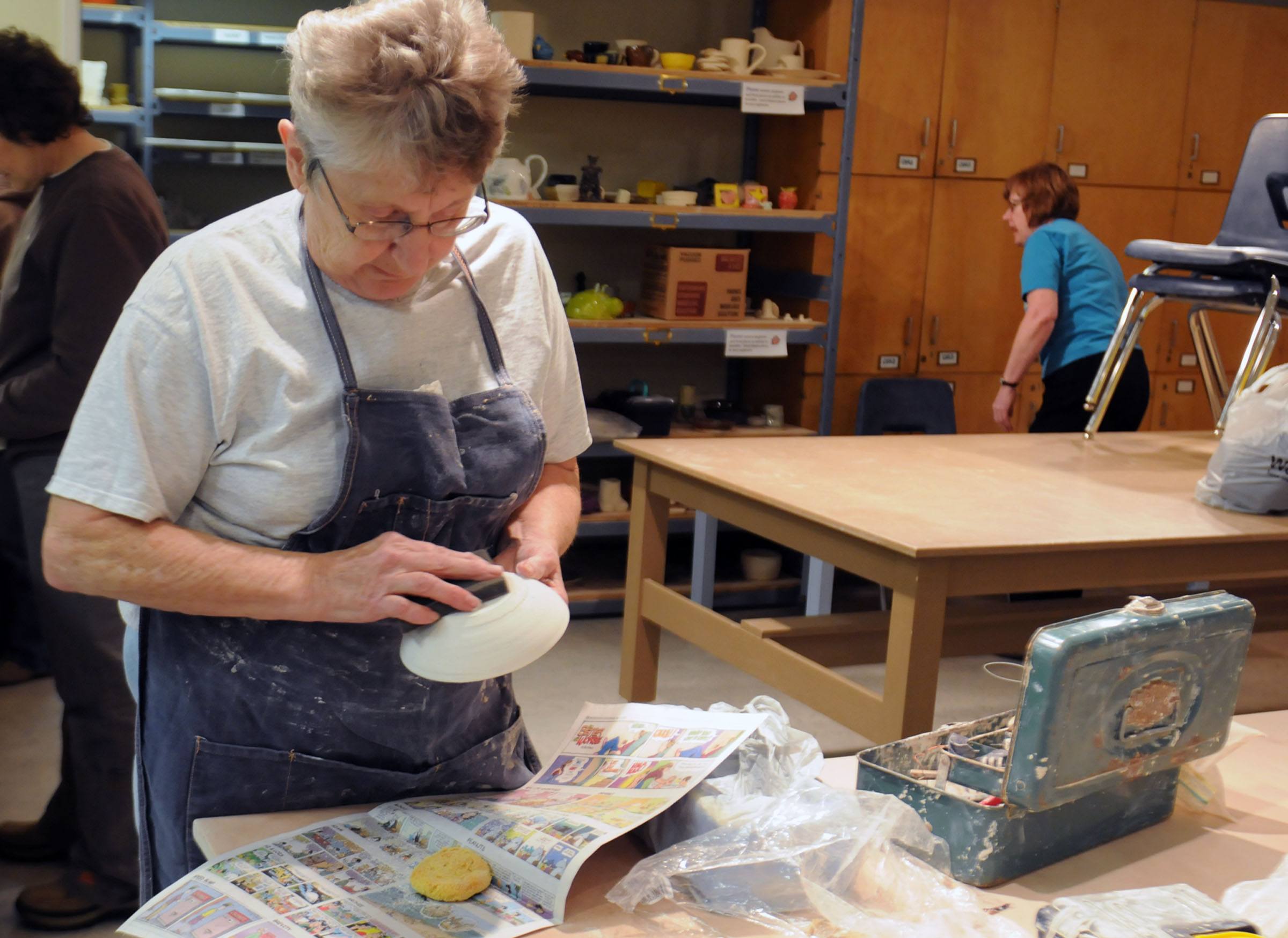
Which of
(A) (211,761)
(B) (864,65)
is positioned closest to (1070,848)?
(A) (211,761)

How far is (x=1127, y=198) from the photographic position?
5215 millimetres

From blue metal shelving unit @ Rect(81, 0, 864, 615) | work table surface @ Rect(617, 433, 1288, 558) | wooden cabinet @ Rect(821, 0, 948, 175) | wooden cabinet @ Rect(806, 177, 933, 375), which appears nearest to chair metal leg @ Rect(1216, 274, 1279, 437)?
work table surface @ Rect(617, 433, 1288, 558)

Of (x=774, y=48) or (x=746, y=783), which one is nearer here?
(x=746, y=783)

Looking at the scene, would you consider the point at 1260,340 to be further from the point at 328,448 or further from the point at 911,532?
the point at 328,448

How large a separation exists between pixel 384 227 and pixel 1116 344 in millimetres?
2681

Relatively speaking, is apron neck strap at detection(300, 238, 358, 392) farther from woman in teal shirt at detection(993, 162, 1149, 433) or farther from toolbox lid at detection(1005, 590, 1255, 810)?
woman in teal shirt at detection(993, 162, 1149, 433)

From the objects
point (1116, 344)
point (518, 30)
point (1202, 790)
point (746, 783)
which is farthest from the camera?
point (518, 30)

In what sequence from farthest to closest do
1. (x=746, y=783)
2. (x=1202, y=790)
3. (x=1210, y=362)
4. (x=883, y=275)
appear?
1. (x=883, y=275)
2. (x=1210, y=362)
3. (x=1202, y=790)
4. (x=746, y=783)

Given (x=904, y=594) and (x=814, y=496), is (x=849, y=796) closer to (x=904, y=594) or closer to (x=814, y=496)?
(x=904, y=594)

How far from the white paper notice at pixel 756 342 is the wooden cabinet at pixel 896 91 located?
27.1 inches

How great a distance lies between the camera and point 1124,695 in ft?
3.87

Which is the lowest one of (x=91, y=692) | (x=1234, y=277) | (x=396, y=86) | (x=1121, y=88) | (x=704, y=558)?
(x=704, y=558)

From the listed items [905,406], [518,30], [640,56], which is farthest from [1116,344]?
[518,30]

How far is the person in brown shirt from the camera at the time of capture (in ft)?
6.85
